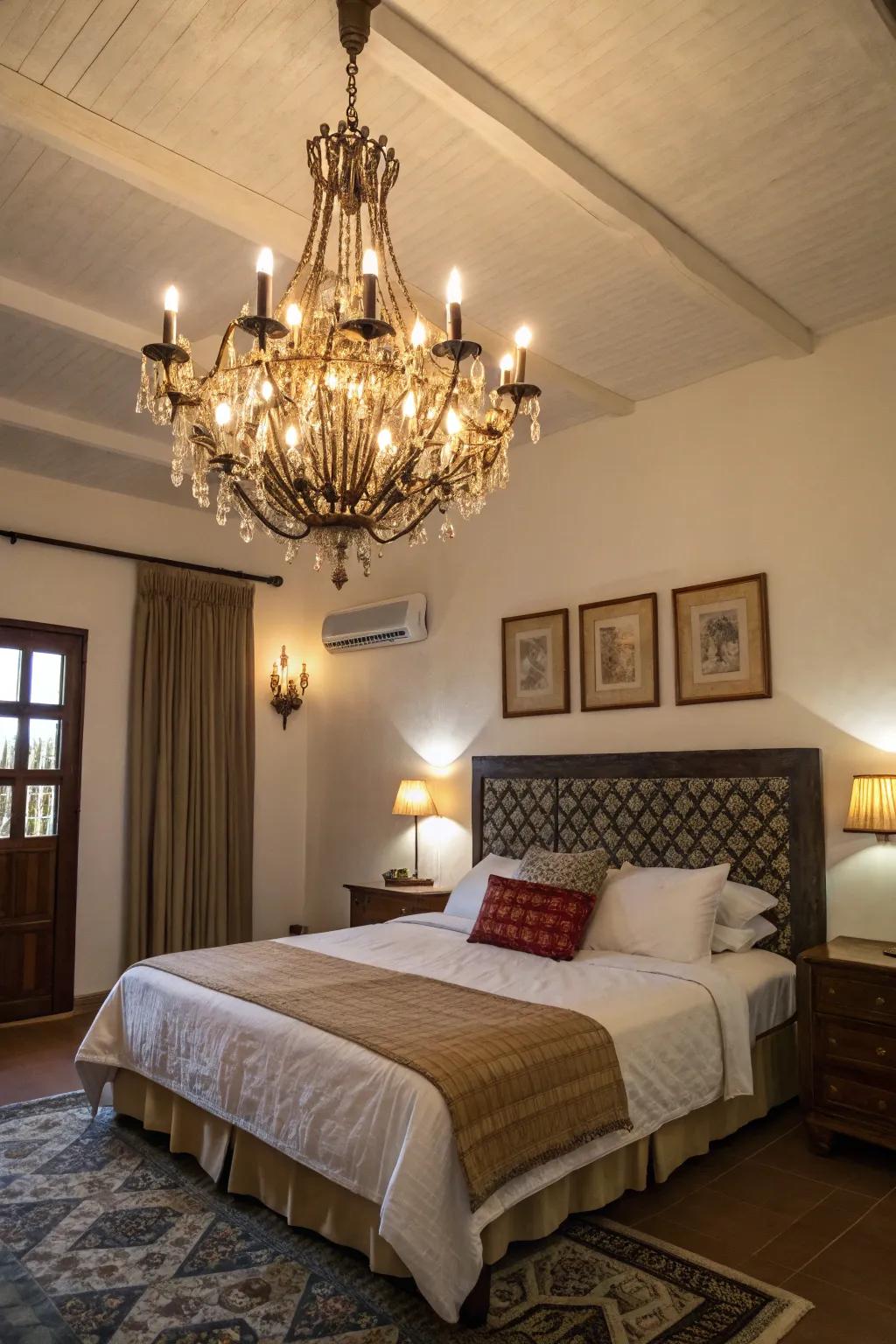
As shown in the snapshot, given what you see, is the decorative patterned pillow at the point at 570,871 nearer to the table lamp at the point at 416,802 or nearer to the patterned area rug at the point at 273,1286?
the table lamp at the point at 416,802

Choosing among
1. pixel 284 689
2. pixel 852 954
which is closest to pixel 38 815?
pixel 284 689

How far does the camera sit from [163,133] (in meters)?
2.67

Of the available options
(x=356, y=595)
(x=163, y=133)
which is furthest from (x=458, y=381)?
(x=356, y=595)

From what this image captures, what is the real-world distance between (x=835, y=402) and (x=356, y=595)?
11.0 ft

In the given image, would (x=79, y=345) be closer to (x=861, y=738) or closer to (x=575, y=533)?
(x=575, y=533)

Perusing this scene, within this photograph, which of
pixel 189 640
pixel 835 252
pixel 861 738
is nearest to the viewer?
pixel 835 252

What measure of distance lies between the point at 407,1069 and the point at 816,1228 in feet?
4.52

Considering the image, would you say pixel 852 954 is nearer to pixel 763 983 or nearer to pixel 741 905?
pixel 763 983

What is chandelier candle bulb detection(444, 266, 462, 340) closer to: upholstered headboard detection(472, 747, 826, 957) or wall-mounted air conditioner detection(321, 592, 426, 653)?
upholstered headboard detection(472, 747, 826, 957)

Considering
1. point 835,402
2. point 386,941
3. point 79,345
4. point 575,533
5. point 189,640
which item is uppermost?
point 79,345

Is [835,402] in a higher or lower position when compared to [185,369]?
higher

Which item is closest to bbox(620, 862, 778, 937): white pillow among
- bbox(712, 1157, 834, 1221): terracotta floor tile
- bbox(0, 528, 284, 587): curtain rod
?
bbox(712, 1157, 834, 1221): terracotta floor tile

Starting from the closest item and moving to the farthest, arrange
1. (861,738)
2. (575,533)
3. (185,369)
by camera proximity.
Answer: (185,369)
(861,738)
(575,533)

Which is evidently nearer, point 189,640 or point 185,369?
point 185,369
